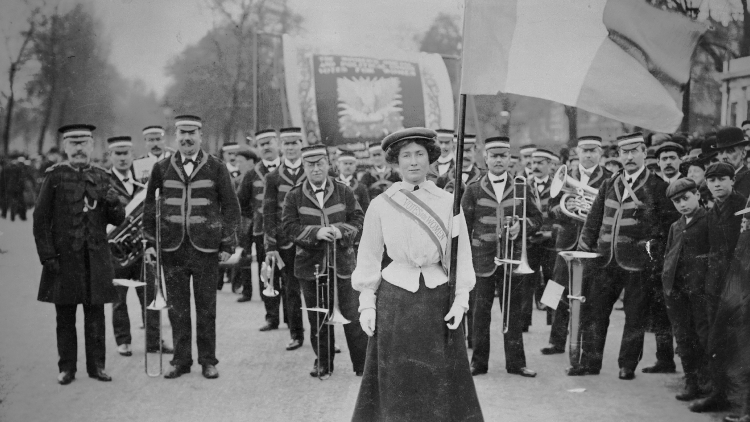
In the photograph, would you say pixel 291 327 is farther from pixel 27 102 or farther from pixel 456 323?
pixel 456 323

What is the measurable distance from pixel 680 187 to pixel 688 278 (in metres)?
0.73

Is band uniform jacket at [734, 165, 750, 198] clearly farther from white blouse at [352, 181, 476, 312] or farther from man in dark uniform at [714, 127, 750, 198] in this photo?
white blouse at [352, 181, 476, 312]

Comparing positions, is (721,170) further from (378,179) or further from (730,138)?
(378,179)

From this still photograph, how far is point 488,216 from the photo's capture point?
21.5 feet

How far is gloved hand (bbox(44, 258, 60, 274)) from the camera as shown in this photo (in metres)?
5.92

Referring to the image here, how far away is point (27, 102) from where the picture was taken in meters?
5.92

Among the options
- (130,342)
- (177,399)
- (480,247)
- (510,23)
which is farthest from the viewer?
(130,342)

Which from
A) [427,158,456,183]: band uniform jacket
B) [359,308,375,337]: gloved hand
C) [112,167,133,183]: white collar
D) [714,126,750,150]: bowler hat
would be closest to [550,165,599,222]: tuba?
[427,158,456,183]: band uniform jacket

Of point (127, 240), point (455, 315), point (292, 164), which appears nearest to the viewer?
point (455, 315)

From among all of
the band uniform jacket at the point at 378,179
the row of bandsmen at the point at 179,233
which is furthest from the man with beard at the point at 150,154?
the band uniform jacket at the point at 378,179

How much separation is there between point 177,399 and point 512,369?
295 centimetres

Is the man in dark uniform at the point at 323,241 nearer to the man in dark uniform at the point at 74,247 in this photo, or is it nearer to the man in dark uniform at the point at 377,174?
the man in dark uniform at the point at 74,247

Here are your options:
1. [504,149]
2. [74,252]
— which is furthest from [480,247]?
[74,252]

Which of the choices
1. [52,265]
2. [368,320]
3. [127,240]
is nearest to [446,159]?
[127,240]
